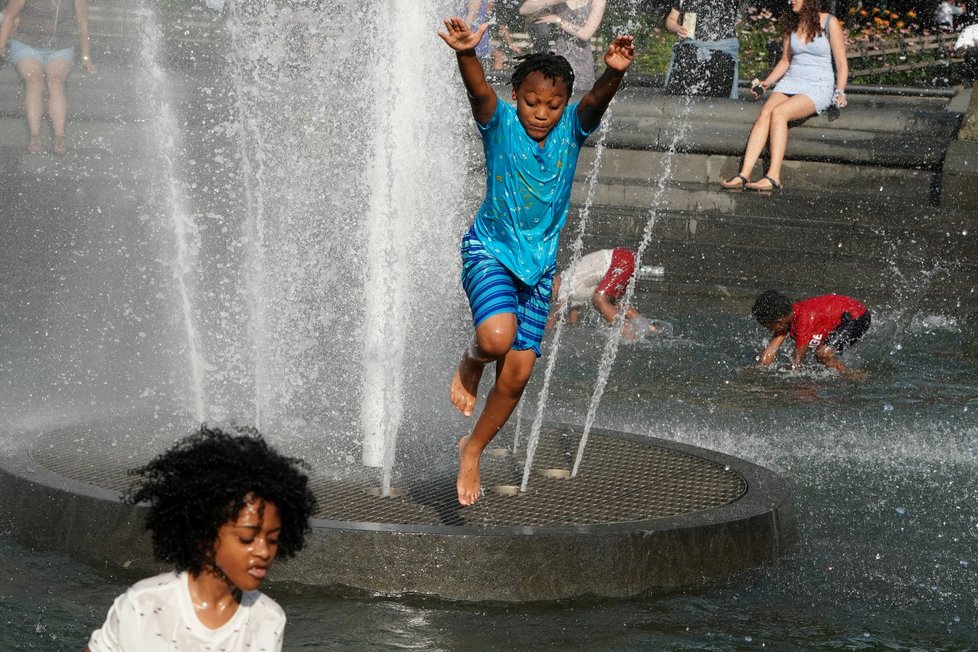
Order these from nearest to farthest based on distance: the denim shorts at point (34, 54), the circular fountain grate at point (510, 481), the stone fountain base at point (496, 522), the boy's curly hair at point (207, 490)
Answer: the boy's curly hair at point (207, 490) → the stone fountain base at point (496, 522) → the circular fountain grate at point (510, 481) → the denim shorts at point (34, 54)

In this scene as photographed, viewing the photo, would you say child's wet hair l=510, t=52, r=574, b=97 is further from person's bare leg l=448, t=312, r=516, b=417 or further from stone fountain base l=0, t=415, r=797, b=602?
stone fountain base l=0, t=415, r=797, b=602

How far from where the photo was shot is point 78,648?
4.16 m

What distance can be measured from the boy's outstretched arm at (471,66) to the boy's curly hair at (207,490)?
228 cm

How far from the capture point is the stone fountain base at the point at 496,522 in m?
4.58

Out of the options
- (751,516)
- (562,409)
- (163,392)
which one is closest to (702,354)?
(562,409)

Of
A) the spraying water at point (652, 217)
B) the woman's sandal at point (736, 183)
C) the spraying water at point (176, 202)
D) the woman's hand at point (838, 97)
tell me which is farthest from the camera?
the woman's hand at point (838, 97)

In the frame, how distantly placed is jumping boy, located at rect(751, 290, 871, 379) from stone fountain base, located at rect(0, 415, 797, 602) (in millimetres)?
3378

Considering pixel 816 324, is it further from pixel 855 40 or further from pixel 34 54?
pixel 855 40

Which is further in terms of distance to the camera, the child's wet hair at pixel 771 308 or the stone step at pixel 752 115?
the stone step at pixel 752 115

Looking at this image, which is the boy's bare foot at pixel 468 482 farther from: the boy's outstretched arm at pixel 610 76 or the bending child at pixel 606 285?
the bending child at pixel 606 285

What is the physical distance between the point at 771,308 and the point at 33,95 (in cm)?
767

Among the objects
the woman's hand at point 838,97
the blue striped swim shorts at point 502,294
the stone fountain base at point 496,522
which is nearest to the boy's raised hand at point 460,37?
the blue striped swim shorts at point 502,294

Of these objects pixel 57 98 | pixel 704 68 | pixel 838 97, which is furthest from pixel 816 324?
pixel 57 98

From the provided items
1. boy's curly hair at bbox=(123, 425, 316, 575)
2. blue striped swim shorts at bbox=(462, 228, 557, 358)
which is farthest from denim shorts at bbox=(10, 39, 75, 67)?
boy's curly hair at bbox=(123, 425, 316, 575)
